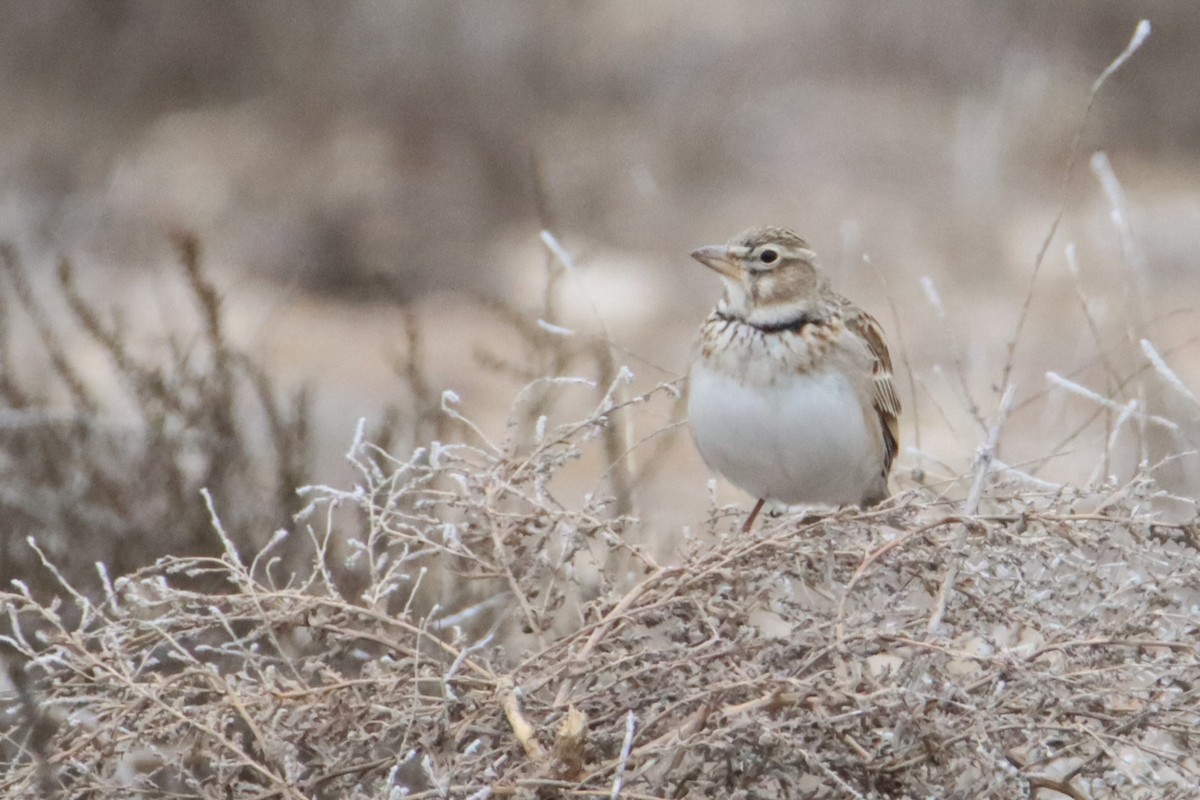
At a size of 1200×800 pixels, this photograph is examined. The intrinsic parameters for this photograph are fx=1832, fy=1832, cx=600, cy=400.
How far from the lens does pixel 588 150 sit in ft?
47.7

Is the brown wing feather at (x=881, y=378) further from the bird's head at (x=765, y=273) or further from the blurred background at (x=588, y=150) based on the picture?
the blurred background at (x=588, y=150)

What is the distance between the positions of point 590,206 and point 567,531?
36.7ft

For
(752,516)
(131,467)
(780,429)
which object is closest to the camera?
(752,516)

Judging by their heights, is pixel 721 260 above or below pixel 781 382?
above

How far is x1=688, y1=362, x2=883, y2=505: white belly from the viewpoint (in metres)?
4.11

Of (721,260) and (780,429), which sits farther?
(721,260)

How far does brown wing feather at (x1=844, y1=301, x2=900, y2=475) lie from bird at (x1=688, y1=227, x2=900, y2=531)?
0.05 feet

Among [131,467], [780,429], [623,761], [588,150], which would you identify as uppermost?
[623,761]

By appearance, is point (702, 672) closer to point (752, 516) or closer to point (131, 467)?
point (752, 516)

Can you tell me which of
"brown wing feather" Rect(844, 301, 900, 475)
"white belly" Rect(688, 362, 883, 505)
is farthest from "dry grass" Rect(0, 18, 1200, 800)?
"brown wing feather" Rect(844, 301, 900, 475)

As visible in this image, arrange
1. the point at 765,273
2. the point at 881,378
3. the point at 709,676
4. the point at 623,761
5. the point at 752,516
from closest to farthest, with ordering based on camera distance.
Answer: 1. the point at 623,761
2. the point at 709,676
3. the point at 752,516
4. the point at 765,273
5. the point at 881,378

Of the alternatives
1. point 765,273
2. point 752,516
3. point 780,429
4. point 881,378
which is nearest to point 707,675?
point 752,516

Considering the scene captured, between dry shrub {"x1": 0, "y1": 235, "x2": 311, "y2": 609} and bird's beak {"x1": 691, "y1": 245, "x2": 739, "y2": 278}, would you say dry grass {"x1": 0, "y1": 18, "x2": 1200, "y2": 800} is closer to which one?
bird's beak {"x1": 691, "y1": 245, "x2": 739, "y2": 278}

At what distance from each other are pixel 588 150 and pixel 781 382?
10.6 metres
